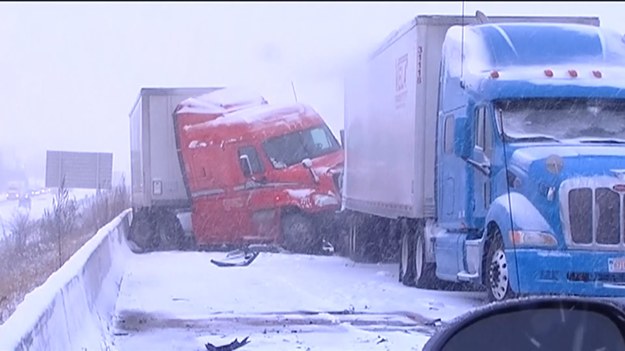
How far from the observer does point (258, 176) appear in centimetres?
2375

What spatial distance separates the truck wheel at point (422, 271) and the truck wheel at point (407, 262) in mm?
122

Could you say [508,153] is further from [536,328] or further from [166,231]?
[166,231]

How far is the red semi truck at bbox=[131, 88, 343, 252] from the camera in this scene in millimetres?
23781

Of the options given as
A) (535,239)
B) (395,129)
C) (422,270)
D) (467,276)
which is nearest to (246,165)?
(395,129)

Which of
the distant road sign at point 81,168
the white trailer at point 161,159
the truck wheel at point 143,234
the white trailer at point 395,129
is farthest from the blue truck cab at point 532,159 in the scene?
the truck wheel at point 143,234

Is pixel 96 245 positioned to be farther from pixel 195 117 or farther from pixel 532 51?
pixel 195 117

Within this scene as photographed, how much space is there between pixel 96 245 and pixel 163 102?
11916 mm

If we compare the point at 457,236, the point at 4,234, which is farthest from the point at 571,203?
the point at 4,234

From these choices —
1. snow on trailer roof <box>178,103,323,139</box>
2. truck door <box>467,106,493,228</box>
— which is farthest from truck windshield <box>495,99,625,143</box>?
snow on trailer roof <box>178,103,323,139</box>

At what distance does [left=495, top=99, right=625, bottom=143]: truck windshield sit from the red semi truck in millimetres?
10806

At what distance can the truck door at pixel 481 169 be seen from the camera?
1341 centimetres

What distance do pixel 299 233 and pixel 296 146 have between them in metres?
1.85

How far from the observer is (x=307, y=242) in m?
23.8

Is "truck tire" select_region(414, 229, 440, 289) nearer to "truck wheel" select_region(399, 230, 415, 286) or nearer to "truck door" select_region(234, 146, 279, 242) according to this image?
"truck wheel" select_region(399, 230, 415, 286)
